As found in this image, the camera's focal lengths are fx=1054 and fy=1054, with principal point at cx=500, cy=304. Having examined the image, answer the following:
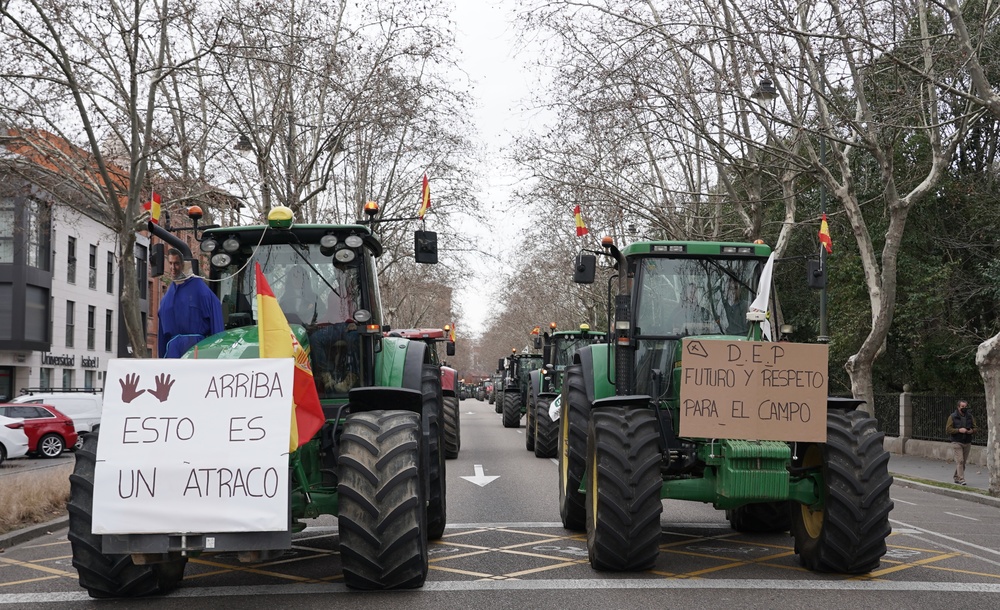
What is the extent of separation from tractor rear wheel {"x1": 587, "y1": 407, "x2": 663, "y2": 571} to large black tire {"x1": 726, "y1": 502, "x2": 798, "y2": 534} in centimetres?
288

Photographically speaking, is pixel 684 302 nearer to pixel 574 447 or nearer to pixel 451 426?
pixel 574 447

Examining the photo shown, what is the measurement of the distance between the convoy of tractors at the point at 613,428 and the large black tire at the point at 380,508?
1 centimetres

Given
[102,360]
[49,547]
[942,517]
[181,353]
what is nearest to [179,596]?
[181,353]

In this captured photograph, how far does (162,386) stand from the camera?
741cm

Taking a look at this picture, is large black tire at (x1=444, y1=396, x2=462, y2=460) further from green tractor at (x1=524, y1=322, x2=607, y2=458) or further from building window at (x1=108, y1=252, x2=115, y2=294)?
building window at (x1=108, y1=252, x2=115, y2=294)

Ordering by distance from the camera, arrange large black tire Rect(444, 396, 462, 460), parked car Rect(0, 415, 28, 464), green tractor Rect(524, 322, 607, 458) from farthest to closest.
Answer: parked car Rect(0, 415, 28, 464)
green tractor Rect(524, 322, 607, 458)
large black tire Rect(444, 396, 462, 460)

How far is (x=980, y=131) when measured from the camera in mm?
29641

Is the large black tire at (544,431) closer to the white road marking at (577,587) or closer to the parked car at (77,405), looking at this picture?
the parked car at (77,405)

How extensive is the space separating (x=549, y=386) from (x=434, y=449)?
1345cm

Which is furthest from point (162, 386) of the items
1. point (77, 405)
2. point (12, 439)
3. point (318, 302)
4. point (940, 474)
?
point (77, 405)

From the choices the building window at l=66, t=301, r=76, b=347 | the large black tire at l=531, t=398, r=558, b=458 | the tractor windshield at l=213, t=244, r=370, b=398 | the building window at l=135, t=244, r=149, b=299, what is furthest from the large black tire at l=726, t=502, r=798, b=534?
the building window at l=135, t=244, r=149, b=299

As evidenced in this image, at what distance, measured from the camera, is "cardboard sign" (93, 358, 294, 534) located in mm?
7066

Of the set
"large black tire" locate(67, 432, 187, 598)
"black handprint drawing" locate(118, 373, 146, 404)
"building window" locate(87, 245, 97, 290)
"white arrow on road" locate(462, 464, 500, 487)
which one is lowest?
"white arrow on road" locate(462, 464, 500, 487)

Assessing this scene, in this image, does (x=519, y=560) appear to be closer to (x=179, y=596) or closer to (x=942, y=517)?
(x=179, y=596)
